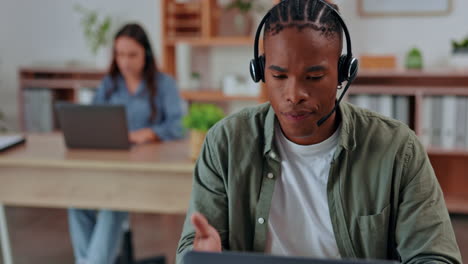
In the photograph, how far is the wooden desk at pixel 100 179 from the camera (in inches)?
92.4

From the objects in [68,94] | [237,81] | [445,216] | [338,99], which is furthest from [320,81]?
[68,94]

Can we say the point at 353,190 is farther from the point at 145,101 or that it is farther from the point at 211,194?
the point at 145,101

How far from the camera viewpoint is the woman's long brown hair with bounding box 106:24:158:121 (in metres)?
2.91

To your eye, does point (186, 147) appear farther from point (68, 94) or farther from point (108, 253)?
point (68, 94)

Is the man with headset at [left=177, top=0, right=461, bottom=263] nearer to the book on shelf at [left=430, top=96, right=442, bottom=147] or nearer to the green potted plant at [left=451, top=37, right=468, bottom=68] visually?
the book on shelf at [left=430, top=96, right=442, bottom=147]

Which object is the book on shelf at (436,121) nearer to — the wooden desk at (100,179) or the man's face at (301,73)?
the wooden desk at (100,179)

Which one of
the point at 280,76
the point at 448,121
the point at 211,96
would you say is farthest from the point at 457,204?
the point at 280,76

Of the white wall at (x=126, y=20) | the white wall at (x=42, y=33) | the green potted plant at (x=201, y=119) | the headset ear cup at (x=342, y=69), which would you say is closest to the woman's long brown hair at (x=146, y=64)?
the green potted plant at (x=201, y=119)

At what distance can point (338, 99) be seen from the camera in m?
1.17

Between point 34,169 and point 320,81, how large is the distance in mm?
1703

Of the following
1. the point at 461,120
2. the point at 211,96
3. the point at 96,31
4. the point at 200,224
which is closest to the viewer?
the point at 200,224

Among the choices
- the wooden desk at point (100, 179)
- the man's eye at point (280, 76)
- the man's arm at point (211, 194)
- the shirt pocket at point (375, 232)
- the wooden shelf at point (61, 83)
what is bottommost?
the wooden desk at point (100, 179)

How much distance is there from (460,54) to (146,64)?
6.64ft

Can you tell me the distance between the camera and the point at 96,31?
14.1 ft
